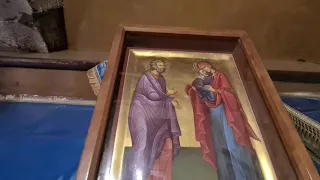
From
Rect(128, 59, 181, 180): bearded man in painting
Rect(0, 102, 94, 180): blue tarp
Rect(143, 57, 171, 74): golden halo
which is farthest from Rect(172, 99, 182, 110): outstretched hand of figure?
Rect(0, 102, 94, 180): blue tarp

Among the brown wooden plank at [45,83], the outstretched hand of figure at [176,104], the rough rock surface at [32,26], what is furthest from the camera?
the brown wooden plank at [45,83]

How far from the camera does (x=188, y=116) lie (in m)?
0.82

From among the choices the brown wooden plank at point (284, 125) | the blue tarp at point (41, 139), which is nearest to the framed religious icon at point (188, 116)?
the brown wooden plank at point (284, 125)

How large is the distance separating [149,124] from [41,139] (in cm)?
59

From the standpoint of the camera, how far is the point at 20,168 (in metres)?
1.11

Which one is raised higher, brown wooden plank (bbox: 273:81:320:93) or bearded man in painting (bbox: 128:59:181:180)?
brown wooden plank (bbox: 273:81:320:93)

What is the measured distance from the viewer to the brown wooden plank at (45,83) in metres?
1.44

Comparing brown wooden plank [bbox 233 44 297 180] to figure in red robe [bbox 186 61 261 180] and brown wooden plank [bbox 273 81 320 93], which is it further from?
brown wooden plank [bbox 273 81 320 93]

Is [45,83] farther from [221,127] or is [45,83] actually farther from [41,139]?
[221,127]

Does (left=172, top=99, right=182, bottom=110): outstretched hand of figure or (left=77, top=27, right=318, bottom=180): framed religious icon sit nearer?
(left=77, top=27, right=318, bottom=180): framed religious icon

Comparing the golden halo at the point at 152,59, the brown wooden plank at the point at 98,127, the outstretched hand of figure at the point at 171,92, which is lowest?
the brown wooden plank at the point at 98,127

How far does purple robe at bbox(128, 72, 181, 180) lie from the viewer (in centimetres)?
67

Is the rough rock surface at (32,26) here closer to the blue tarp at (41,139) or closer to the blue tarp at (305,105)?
the blue tarp at (41,139)

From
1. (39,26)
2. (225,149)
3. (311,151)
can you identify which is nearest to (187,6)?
(39,26)
